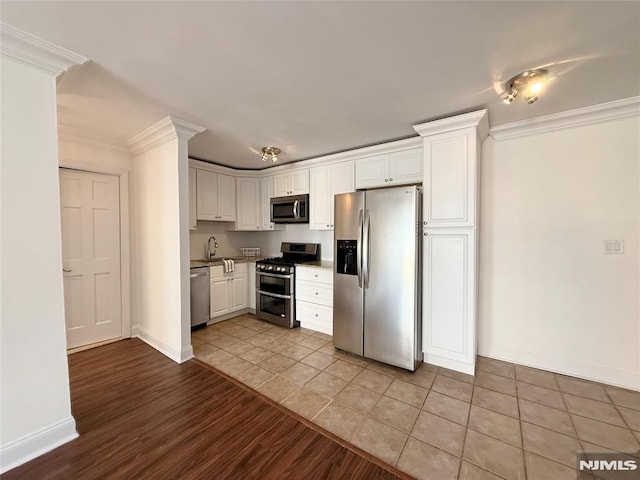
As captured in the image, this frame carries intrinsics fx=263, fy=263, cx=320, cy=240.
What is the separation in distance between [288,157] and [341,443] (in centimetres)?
338

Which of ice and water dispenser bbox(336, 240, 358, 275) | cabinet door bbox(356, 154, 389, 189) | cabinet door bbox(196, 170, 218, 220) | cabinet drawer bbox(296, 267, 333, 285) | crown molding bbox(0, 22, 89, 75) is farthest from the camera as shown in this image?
cabinet door bbox(196, 170, 218, 220)

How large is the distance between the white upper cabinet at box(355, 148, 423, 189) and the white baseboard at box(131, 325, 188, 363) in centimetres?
278

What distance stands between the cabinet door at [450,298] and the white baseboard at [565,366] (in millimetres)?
575

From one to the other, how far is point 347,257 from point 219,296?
2.12 m

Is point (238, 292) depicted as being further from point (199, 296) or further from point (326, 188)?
point (326, 188)

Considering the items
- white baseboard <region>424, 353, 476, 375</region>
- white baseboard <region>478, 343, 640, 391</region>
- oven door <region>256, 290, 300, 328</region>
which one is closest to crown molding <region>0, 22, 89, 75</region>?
oven door <region>256, 290, 300, 328</region>

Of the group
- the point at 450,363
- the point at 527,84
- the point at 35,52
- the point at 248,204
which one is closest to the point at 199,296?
the point at 248,204

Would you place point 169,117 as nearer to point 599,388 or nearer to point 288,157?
point 288,157

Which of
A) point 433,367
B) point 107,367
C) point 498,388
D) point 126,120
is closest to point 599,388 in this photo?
point 498,388

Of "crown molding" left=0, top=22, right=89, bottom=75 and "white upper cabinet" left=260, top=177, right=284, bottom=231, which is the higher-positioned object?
"crown molding" left=0, top=22, right=89, bottom=75

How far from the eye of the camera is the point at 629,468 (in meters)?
1.55

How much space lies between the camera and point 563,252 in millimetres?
2516

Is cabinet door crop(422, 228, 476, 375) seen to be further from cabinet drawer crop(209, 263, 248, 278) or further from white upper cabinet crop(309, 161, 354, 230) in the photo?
cabinet drawer crop(209, 263, 248, 278)

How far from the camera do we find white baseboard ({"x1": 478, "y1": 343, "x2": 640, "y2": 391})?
7.55 feet
